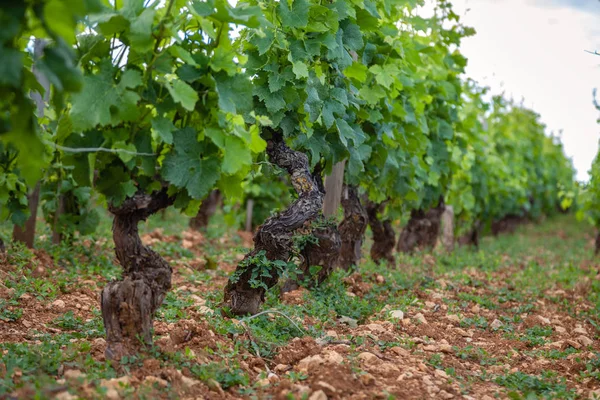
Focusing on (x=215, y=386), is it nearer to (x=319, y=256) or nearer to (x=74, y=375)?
(x=74, y=375)

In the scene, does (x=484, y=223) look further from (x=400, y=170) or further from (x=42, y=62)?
(x=42, y=62)

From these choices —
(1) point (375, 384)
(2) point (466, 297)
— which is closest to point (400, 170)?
(2) point (466, 297)

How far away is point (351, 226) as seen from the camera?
7.62m

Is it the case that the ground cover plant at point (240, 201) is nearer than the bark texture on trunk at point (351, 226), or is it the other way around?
the ground cover plant at point (240, 201)

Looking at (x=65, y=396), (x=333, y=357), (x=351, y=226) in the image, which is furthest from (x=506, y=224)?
(x=65, y=396)

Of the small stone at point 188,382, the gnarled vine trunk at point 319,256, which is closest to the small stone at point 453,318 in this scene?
the gnarled vine trunk at point 319,256

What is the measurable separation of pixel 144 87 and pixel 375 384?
2061 mm

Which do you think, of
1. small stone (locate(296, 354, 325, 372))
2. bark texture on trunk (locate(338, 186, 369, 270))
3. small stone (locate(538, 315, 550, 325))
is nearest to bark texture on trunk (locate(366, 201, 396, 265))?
bark texture on trunk (locate(338, 186, 369, 270))

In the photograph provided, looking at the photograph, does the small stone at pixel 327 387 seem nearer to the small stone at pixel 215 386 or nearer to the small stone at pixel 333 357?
the small stone at pixel 333 357

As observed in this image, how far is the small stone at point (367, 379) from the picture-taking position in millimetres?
3852

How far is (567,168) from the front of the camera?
25953 mm

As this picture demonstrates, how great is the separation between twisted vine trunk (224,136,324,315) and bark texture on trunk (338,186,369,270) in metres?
2.24

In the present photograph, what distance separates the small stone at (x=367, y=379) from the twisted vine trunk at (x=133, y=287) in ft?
4.01

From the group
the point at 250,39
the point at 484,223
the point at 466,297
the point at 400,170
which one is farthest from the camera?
the point at 484,223
